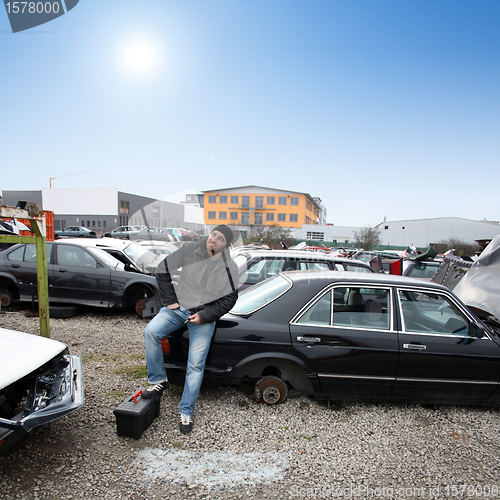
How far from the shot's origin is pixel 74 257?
624cm

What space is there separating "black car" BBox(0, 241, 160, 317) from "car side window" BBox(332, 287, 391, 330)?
392 centimetres

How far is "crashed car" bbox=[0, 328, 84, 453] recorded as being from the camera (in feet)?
6.58

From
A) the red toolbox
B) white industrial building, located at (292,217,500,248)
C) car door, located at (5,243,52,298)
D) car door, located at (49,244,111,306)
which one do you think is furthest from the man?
white industrial building, located at (292,217,500,248)

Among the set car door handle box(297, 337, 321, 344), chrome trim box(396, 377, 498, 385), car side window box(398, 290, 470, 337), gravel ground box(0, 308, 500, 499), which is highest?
car side window box(398, 290, 470, 337)

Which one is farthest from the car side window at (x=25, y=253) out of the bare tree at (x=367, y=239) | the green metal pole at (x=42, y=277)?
the bare tree at (x=367, y=239)

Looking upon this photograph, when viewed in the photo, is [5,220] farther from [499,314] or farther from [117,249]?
[499,314]

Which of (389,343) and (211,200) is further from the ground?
(211,200)

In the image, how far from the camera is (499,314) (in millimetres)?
3641

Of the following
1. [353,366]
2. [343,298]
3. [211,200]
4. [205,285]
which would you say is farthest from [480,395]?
[211,200]

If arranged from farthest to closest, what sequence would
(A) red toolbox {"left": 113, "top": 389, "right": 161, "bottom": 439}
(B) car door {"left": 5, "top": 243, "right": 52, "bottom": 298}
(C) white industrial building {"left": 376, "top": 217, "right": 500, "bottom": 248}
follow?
(C) white industrial building {"left": 376, "top": 217, "right": 500, "bottom": 248} → (B) car door {"left": 5, "top": 243, "right": 52, "bottom": 298} → (A) red toolbox {"left": 113, "top": 389, "right": 161, "bottom": 439}

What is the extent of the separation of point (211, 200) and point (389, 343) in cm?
2877

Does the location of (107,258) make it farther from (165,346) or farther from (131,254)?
(165,346)

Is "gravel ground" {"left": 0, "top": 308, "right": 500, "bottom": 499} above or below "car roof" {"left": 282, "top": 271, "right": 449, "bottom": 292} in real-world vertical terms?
below

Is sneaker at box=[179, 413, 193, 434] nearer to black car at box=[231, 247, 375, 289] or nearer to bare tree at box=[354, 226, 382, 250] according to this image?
black car at box=[231, 247, 375, 289]
